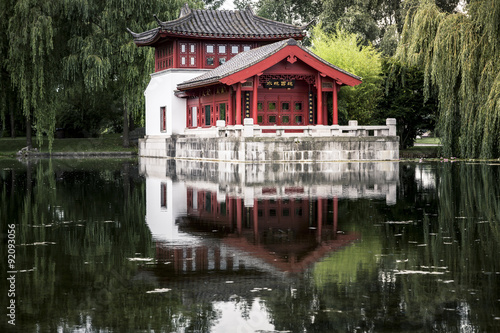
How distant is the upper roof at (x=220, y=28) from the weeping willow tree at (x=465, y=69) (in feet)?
40.2

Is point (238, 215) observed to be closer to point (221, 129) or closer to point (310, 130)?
point (310, 130)

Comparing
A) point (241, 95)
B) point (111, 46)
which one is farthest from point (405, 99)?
point (111, 46)

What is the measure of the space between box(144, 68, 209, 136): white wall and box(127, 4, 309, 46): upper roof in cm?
245

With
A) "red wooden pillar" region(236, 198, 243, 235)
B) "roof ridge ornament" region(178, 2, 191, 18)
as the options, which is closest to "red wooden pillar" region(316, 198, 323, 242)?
"red wooden pillar" region(236, 198, 243, 235)

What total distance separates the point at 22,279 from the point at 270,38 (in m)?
39.2

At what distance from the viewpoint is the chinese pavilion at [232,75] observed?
3625cm

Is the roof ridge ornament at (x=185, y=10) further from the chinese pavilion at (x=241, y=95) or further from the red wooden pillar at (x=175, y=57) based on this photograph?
the red wooden pillar at (x=175, y=57)

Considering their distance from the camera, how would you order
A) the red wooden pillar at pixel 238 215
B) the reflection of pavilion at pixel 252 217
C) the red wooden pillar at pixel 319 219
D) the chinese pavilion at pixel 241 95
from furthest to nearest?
the chinese pavilion at pixel 241 95 → the red wooden pillar at pixel 238 215 → the red wooden pillar at pixel 319 219 → the reflection of pavilion at pixel 252 217

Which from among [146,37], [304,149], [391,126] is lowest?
[304,149]

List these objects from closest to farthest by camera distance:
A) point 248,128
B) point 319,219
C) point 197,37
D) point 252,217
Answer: point 319,219
point 252,217
point 248,128
point 197,37

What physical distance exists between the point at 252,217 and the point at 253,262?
14.2 ft

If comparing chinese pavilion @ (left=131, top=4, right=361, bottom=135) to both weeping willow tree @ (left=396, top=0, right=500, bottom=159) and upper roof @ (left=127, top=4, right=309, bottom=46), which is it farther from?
weeping willow tree @ (left=396, top=0, right=500, bottom=159)

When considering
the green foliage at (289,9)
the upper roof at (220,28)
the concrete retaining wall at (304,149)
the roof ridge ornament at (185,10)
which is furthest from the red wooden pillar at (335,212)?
the green foliage at (289,9)

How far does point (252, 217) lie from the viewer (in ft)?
40.9
